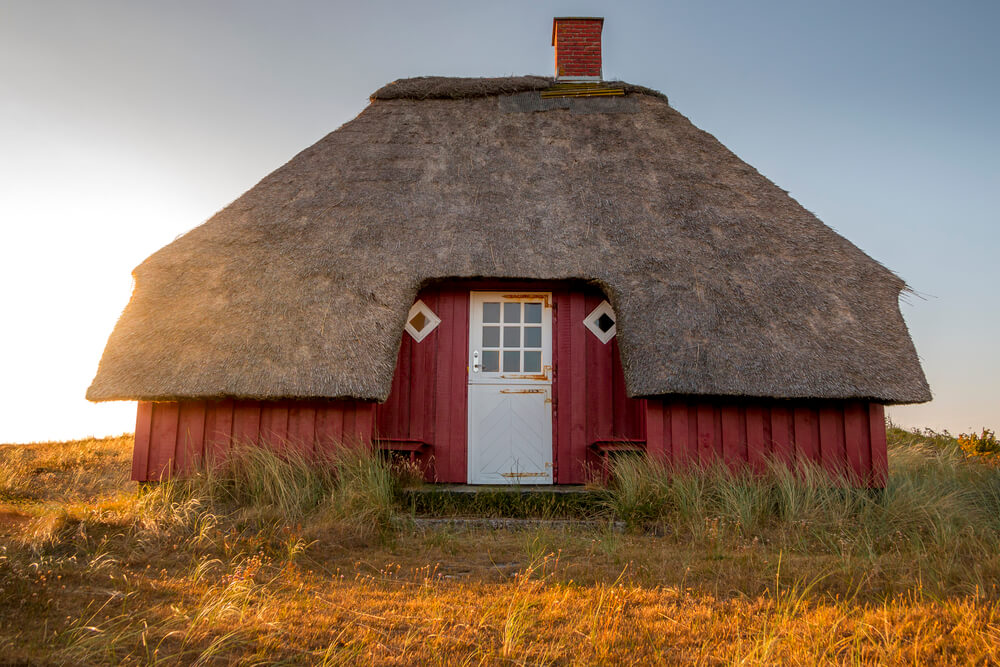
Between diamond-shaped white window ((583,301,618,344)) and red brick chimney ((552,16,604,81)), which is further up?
red brick chimney ((552,16,604,81))

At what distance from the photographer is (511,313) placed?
7492mm

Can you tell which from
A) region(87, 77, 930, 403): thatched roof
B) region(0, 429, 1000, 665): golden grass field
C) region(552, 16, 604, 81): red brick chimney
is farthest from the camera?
region(552, 16, 604, 81): red brick chimney

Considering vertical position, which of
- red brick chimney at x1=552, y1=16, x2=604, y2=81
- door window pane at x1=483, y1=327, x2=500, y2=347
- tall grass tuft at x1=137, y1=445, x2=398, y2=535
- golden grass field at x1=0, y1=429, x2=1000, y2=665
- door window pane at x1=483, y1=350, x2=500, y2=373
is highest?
red brick chimney at x1=552, y1=16, x2=604, y2=81

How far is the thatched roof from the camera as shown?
249 inches

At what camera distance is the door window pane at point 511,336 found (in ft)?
24.4

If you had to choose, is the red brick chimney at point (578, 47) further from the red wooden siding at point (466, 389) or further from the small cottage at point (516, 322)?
the red wooden siding at point (466, 389)

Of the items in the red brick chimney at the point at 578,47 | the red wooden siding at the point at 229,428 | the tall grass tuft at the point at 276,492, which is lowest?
the tall grass tuft at the point at 276,492

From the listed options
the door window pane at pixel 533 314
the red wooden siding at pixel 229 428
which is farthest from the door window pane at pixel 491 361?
the red wooden siding at pixel 229 428

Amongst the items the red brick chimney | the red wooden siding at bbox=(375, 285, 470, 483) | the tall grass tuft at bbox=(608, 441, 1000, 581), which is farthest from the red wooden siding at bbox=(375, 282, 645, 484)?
the red brick chimney

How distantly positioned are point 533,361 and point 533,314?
54cm

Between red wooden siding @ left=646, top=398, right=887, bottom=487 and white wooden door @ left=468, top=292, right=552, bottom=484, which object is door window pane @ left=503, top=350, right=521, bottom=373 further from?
red wooden siding @ left=646, top=398, right=887, bottom=487

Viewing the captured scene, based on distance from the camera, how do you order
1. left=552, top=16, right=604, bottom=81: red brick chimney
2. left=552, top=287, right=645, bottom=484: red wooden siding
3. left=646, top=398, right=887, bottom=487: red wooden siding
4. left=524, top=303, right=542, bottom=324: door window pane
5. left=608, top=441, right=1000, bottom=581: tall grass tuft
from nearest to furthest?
left=608, top=441, right=1000, bottom=581: tall grass tuft, left=646, top=398, right=887, bottom=487: red wooden siding, left=552, top=287, right=645, bottom=484: red wooden siding, left=524, top=303, right=542, bottom=324: door window pane, left=552, top=16, right=604, bottom=81: red brick chimney

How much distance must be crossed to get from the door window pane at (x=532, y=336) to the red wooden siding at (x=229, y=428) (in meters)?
1.95

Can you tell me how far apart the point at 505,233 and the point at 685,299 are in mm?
2101
